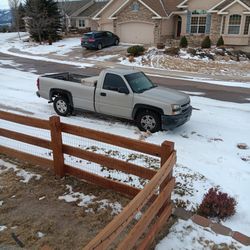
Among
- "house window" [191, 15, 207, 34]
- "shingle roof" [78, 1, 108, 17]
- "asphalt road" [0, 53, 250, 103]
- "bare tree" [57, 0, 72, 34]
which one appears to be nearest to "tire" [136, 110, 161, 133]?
"asphalt road" [0, 53, 250, 103]

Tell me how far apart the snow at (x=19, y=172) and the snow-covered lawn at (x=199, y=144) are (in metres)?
0.93

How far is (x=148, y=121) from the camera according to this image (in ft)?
32.0

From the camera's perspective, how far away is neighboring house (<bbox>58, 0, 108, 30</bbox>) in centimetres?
5281

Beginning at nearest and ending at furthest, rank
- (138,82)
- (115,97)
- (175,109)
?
1. (175,109)
2. (115,97)
3. (138,82)

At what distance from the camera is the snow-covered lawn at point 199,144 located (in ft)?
19.6

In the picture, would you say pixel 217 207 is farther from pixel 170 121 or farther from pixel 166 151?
pixel 170 121

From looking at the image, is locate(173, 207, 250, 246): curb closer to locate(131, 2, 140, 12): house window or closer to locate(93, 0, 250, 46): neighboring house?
locate(93, 0, 250, 46): neighboring house

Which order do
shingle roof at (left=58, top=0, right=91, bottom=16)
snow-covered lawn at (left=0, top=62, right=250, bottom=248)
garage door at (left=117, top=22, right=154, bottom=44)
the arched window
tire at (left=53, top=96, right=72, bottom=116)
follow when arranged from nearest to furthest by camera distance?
snow-covered lawn at (left=0, top=62, right=250, bottom=248), tire at (left=53, top=96, right=72, bottom=116), the arched window, garage door at (left=117, top=22, right=154, bottom=44), shingle roof at (left=58, top=0, right=91, bottom=16)

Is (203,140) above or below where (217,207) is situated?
below

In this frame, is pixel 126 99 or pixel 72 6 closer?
pixel 126 99

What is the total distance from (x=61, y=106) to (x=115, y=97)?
7.69ft

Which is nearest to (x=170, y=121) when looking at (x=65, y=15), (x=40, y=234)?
(x=40, y=234)

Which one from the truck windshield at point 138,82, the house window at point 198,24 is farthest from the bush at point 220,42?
the truck windshield at point 138,82

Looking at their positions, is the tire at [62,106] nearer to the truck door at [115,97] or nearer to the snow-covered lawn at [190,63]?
the truck door at [115,97]
